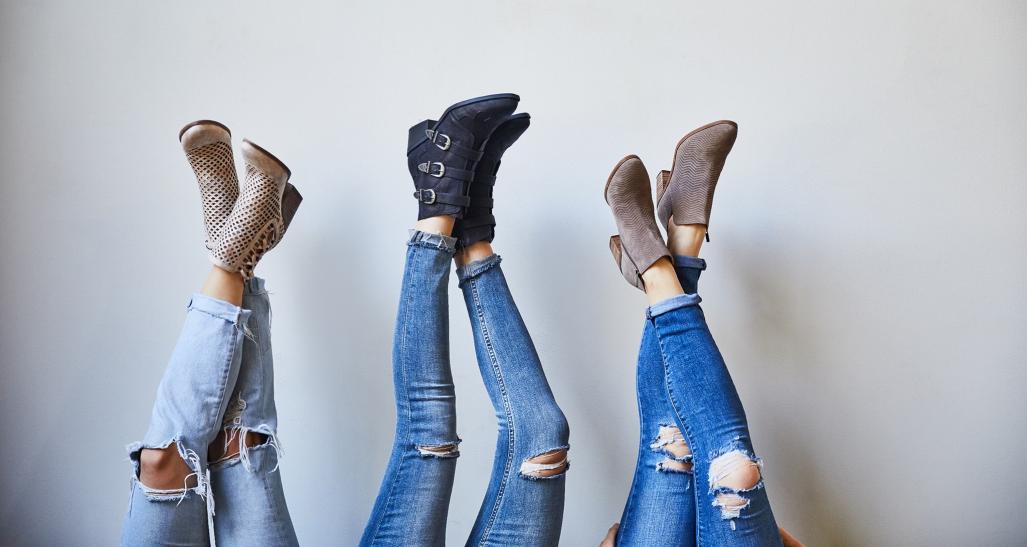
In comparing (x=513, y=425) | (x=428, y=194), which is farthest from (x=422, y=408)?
(x=428, y=194)

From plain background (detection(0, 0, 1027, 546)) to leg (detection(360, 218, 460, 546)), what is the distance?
10.2 inches

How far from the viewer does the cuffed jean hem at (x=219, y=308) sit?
1.02m

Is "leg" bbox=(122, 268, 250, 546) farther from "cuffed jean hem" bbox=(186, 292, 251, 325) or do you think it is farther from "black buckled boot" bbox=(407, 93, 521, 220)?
"black buckled boot" bbox=(407, 93, 521, 220)

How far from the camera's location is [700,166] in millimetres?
1178

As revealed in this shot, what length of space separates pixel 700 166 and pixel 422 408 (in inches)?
25.5

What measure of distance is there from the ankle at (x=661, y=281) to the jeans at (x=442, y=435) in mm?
245

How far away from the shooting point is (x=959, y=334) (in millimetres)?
1384

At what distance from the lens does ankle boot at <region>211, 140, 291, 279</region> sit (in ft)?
3.41

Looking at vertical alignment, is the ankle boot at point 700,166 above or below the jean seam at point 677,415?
above

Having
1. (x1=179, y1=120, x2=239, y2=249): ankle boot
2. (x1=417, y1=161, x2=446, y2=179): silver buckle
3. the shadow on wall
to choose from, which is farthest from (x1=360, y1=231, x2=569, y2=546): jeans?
the shadow on wall

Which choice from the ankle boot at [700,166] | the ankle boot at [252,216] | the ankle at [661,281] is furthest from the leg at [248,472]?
the ankle boot at [700,166]

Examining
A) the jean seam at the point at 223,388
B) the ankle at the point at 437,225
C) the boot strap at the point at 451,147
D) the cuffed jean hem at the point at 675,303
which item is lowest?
the jean seam at the point at 223,388

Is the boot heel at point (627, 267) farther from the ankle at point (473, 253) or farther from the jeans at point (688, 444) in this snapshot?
the ankle at point (473, 253)

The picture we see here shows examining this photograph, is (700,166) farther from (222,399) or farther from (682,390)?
(222,399)
